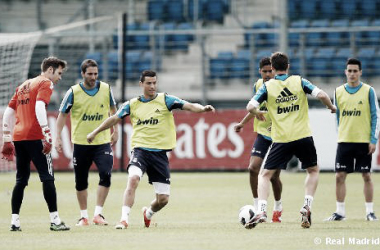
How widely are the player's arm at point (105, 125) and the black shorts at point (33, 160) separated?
2.13 ft

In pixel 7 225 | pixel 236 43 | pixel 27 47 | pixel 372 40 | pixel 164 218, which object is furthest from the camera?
pixel 236 43

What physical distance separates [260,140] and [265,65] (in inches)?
45.1

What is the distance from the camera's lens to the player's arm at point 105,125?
12039mm

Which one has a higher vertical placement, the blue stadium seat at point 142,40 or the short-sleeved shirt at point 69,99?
the blue stadium seat at point 142,40

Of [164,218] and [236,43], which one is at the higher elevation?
[236,43]

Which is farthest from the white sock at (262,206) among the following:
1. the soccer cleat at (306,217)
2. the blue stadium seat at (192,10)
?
Result: the blue stadium seat at (192,10)

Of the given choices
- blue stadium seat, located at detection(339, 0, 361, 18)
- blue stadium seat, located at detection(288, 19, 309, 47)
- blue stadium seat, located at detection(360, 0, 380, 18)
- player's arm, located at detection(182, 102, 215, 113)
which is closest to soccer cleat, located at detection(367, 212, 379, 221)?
player's arm, located at detection(182, 102, 215, 113)

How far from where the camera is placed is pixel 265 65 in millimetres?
13070

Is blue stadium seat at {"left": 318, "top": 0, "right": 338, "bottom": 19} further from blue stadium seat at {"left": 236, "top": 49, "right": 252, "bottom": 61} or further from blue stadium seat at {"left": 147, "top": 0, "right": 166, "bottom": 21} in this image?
blue stadium seat at {"left": 147, "top": 0, "right": 166, "bottom": 21}

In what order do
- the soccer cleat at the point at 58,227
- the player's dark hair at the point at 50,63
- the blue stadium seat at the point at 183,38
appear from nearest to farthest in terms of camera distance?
the soccer cleat at the point at 58,227, the player's dark hair at the point at 50,63, the blue stadium seat at the point at 183,38

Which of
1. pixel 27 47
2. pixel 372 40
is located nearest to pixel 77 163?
pixel 27 47

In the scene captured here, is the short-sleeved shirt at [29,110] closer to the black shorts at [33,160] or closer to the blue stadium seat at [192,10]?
the black shorts at [33,160]

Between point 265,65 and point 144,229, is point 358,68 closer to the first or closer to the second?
point 265,65

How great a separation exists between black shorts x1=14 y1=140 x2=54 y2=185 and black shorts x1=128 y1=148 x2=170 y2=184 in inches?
43.7
